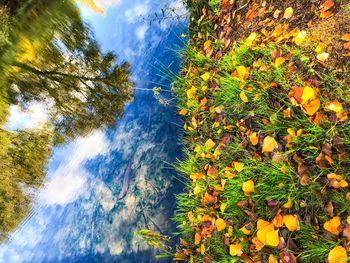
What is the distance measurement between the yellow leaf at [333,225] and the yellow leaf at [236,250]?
0.66 metres

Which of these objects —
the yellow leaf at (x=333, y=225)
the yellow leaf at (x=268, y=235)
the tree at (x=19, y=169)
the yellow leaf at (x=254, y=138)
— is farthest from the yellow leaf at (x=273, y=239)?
the tree at (x=19, y=169)

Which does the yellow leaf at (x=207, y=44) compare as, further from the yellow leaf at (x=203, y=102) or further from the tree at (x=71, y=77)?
the tree at (x=71, y=77)

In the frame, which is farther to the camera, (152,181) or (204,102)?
(152,181)

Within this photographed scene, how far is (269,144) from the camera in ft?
7.19

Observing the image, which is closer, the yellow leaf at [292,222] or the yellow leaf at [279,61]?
the yellow leaf at [292,222]

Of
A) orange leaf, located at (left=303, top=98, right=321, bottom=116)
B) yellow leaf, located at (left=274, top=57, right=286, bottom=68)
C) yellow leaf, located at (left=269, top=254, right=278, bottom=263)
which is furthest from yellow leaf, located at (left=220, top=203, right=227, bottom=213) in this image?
yellow leaf, located at (left=274, top=57, right=286, bottom=68)

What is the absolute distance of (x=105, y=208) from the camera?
423cm

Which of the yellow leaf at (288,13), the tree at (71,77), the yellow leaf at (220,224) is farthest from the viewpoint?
the tree at (71,77)

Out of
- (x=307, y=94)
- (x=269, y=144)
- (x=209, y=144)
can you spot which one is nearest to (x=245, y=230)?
(x=269, y=144)

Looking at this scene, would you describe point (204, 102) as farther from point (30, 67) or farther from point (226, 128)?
point (30, 67)

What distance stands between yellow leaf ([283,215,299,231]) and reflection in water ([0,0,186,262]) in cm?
188

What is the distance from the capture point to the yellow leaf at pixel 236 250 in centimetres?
223

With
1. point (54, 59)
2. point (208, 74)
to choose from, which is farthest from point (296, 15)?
point (54, 59)

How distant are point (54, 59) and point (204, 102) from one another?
391 cm
